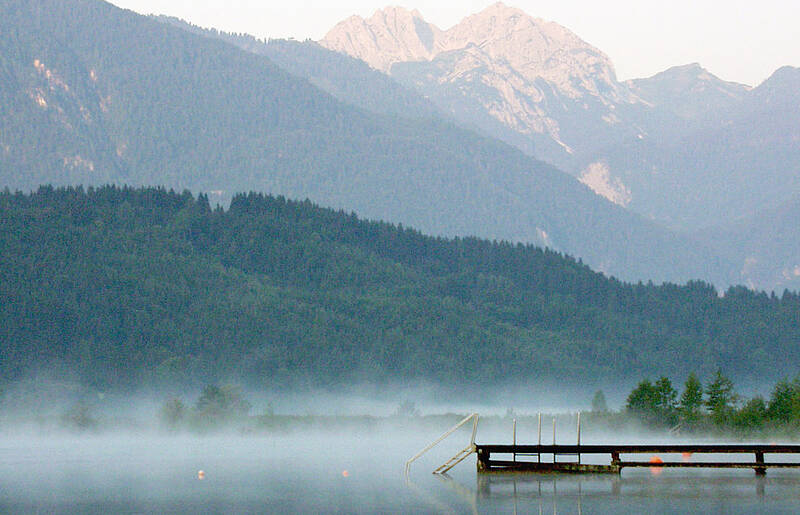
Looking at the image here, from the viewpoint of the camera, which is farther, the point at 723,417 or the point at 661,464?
the point at 723,417

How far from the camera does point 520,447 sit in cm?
9550

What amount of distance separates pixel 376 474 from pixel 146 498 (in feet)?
83.1

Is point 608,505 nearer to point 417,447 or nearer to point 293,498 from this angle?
point 293,498

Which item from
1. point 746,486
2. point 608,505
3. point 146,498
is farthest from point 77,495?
point 746,486

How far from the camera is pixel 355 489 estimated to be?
92312mm

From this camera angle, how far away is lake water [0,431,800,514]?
255 ft

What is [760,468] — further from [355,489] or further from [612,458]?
[355,489]

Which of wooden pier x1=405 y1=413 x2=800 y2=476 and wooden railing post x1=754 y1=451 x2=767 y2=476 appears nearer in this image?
wooden pier x1=405 y1=413 x2=800 y2=476

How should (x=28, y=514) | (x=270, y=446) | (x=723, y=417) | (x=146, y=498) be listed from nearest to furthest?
(x=28, y=514)
(x=146, y=498)
(x=723, y=417)
(x=270, y=446)

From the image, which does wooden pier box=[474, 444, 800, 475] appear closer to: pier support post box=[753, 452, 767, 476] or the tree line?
pier support post box=[753, 452, 767, 476]

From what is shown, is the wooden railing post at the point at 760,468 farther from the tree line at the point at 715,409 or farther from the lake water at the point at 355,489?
the tree line at the point at 715,409

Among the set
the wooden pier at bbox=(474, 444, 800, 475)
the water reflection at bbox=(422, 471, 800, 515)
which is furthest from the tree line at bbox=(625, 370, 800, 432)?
the water reflection at bbox=(422, 471, 800, 515)

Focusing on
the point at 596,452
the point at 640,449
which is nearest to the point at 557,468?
the point at 596,452

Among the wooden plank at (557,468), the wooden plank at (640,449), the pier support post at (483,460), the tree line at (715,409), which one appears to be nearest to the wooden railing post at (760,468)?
the wooden plank at (640,449)
